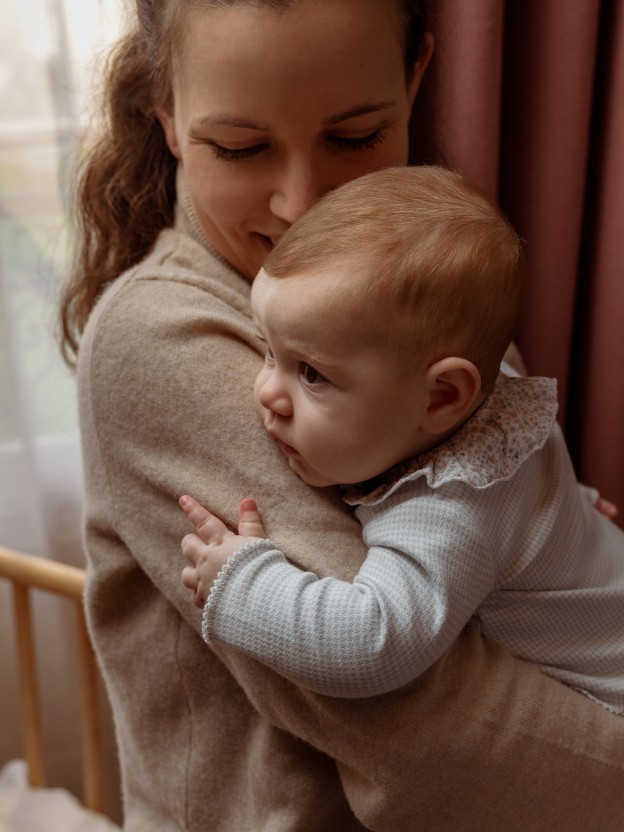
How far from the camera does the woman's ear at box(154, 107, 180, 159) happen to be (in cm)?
112

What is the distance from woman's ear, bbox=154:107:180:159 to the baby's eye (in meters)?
0.36

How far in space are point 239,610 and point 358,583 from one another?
110 millimetres

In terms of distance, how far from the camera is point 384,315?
2.82ft

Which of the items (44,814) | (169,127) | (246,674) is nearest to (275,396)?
(246,674)

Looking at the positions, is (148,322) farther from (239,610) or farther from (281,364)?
(239,610)

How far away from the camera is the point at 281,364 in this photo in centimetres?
93

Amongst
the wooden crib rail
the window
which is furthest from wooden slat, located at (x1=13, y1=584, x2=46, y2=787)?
the window

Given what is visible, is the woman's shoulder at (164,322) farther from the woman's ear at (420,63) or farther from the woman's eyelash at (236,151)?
the woman's ear at (420,63)

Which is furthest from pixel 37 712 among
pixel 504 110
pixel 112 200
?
pixel 504 110

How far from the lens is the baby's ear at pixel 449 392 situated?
0.88 m

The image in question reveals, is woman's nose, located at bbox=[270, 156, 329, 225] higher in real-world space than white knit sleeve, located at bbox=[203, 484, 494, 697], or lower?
higher

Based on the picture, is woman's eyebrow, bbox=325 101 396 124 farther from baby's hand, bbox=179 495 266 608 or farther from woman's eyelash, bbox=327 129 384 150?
baby's hand, bbox=179 495 266 608

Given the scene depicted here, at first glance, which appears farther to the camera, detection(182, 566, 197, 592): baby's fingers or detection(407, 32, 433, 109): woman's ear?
detection(407, 32, 433, 109): woman's ear

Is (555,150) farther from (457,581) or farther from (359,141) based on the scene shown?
(457,581)
